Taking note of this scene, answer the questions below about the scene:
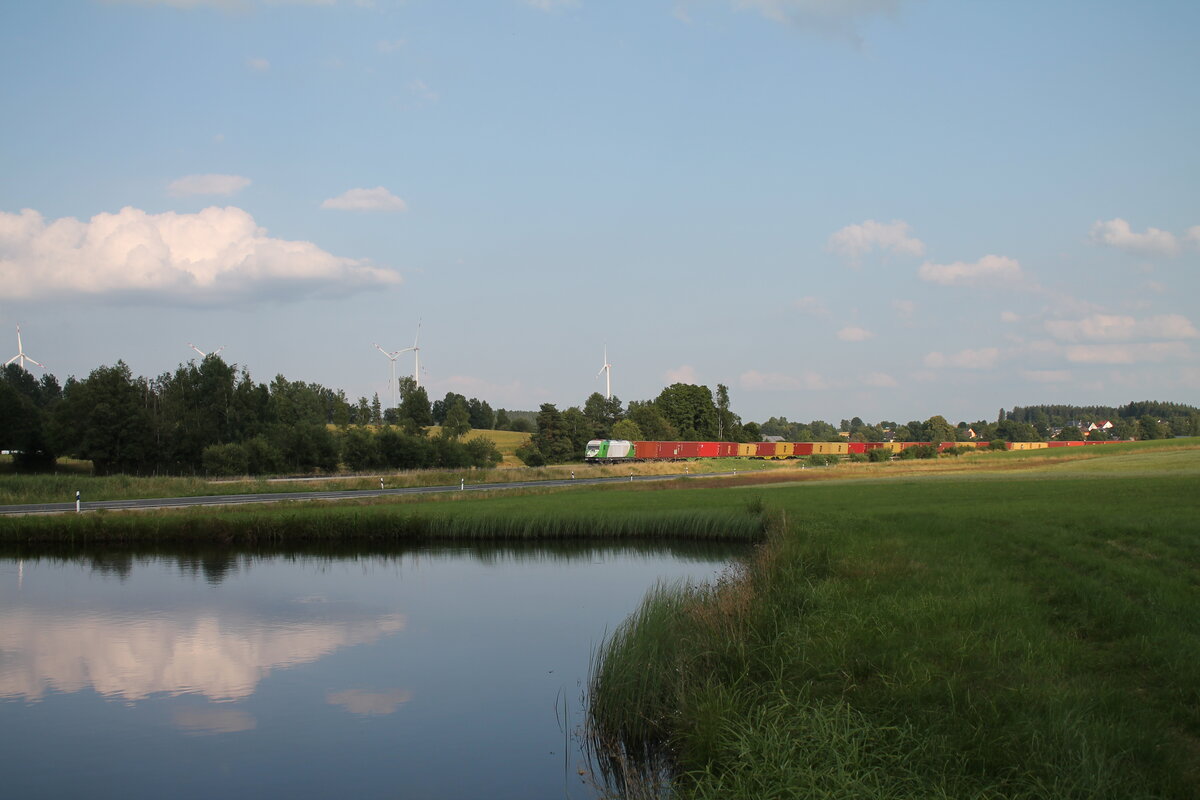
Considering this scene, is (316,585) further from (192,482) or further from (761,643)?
(192,482)

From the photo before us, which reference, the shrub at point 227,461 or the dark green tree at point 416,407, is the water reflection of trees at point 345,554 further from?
the dark green tree at point 416,407

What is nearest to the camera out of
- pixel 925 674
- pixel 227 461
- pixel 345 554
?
pixel 925 674

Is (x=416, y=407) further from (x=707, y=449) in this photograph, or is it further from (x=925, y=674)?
(x=925, y=674)

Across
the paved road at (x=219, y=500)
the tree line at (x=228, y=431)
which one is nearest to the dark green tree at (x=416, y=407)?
the tree line at (x=228, y=431)

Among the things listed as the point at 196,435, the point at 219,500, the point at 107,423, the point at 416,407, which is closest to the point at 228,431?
the point at 196,435

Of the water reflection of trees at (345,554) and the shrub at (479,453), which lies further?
the shrub at (479,453)

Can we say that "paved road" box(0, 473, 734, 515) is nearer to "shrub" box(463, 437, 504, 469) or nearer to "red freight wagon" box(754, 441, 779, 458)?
"shrub" box(463, 437, 504, 469)

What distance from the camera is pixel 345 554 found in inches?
1248

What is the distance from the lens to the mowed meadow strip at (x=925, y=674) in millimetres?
7785

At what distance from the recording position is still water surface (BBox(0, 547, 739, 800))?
38.3 feet

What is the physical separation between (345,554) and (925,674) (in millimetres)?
24992

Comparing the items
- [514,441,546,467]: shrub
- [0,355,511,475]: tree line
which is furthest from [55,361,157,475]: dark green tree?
[514,441,546,467]: shrub

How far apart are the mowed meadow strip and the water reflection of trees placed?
39.4 feet

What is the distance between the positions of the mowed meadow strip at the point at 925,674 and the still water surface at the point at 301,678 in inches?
67.0
